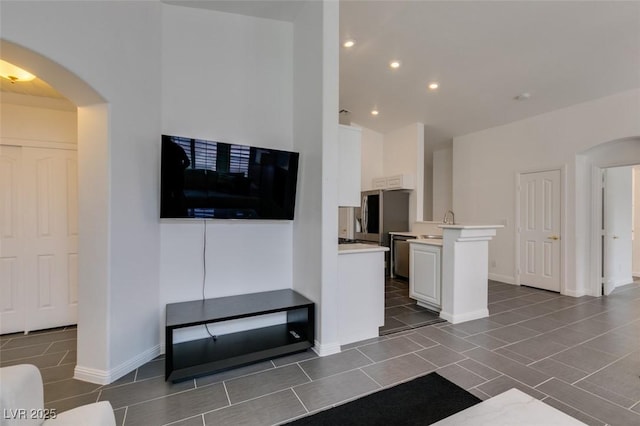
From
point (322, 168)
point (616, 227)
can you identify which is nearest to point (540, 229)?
point (616, 227)

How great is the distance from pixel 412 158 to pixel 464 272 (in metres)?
3.25

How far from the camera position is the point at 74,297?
3.32 m

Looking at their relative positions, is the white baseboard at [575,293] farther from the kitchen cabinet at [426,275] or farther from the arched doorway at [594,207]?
the kitchen cabinet at [426,275]

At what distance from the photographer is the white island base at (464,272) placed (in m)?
3.49

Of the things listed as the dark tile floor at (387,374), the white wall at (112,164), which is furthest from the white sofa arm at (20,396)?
the white wall at (112,164)

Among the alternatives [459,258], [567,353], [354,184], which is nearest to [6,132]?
[354,184]

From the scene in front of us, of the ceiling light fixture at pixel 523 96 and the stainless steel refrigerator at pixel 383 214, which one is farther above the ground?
the ceiling light fixture at pixel 523 96

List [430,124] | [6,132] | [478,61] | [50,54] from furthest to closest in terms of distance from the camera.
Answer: [430,124] → [478,61] → [6,132] → [50,54]

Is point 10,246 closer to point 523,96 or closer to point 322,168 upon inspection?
point 322,168

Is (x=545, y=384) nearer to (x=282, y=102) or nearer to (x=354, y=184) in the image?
(x=354, y=184)

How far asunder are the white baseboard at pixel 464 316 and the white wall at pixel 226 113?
2023 millimetres

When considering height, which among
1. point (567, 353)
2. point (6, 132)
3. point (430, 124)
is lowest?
point (567, 353)

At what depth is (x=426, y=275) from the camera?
3.91 m

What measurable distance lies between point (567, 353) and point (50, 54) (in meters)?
4.88
